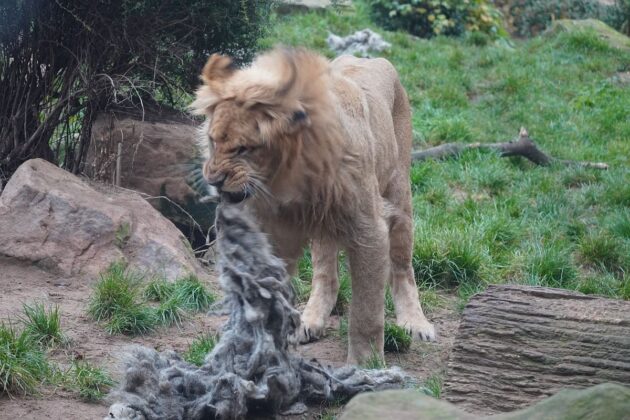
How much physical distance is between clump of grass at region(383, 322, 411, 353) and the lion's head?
141 cm

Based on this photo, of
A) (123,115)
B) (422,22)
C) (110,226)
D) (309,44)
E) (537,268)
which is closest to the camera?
(110,226)

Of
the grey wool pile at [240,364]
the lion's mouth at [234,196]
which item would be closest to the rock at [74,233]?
the grey wool pile at [240,364]

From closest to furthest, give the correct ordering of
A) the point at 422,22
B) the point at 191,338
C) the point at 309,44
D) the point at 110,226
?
the point at 191,338 < the point at 110,226 < the point at 309,44 < the point at 422,22

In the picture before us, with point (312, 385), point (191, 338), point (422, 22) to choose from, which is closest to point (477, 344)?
point (312, 385)

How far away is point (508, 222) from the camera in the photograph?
24.5 feet

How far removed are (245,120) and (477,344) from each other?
145cm

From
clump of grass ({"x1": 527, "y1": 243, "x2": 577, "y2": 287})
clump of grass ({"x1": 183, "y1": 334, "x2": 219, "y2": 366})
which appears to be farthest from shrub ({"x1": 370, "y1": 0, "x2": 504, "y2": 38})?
clump of grass ({"x1": 183, "y1": 334, "x2": 219, "y2": 366})

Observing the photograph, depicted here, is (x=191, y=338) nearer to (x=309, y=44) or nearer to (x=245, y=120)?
(x=245, y=120)

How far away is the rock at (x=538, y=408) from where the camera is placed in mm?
2357

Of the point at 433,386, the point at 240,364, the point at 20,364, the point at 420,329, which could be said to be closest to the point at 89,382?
the point at 20,364

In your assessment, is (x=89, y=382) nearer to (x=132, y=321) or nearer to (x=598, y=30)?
(x=132, y=321)

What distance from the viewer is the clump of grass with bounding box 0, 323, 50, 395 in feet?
14.1

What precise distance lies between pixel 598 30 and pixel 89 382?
41.6 ft

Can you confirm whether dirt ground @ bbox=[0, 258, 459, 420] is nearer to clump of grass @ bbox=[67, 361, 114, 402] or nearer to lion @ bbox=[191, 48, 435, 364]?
clump of grass @ bbox=[67, 361, 114, 402]
